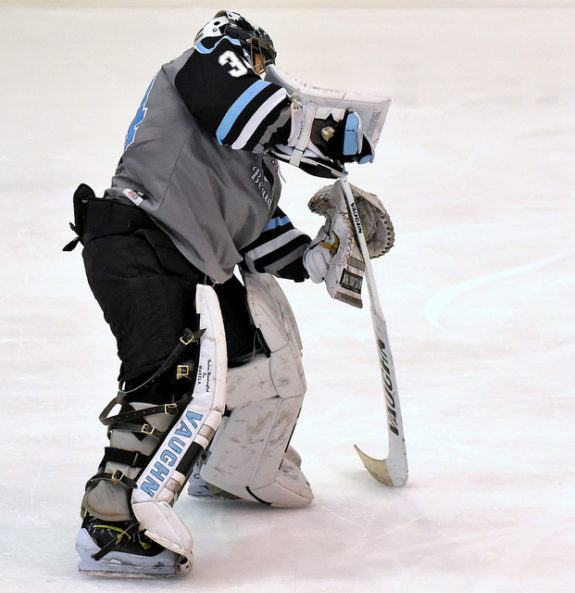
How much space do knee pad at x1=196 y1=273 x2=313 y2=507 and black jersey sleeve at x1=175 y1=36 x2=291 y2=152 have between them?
459mm

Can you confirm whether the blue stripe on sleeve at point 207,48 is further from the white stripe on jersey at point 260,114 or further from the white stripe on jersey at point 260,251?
the white stripe on jersey at point 260,251

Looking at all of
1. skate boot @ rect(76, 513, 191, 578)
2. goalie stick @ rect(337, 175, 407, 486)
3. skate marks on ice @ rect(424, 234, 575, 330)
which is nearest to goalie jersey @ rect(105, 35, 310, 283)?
goalie stick @ rect(337, 175, 407, 486)

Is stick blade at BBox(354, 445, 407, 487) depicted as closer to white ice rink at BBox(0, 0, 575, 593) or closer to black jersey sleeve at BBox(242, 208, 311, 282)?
white ice rink at BBox(0, 0, 575, 593)

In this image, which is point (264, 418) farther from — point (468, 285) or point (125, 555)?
point (468, 285)

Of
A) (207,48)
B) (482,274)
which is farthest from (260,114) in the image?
(482,274)

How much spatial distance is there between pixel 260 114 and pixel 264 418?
2.37 ft

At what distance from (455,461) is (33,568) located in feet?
3.58

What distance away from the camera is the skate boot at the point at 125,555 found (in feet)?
6.89

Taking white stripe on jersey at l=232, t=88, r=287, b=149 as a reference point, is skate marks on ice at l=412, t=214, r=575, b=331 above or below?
below

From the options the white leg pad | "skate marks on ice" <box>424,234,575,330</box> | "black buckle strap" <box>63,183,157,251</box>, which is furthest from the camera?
"skate marks on ice" <box>424,234,575,330</box>

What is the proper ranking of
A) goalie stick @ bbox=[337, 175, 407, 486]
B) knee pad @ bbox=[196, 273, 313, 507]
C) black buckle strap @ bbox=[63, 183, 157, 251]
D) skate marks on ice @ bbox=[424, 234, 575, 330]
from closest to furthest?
1. black buckle strap @ bbox=[63, 183, 157, 251]
2. knee pad @ bbox=[196, 273, 313, 507]
3. goalie stick @ bbox=[337, 175, 407, 486]
4. skate marks on ice @ bbox=[424, 234, 575, 330]

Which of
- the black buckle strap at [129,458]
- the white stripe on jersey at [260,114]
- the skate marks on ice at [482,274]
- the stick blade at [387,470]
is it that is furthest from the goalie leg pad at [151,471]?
the skate marks on ice at [482,274]

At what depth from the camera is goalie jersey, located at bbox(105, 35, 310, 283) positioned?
2.10 meters

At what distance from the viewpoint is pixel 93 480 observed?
2.10m
